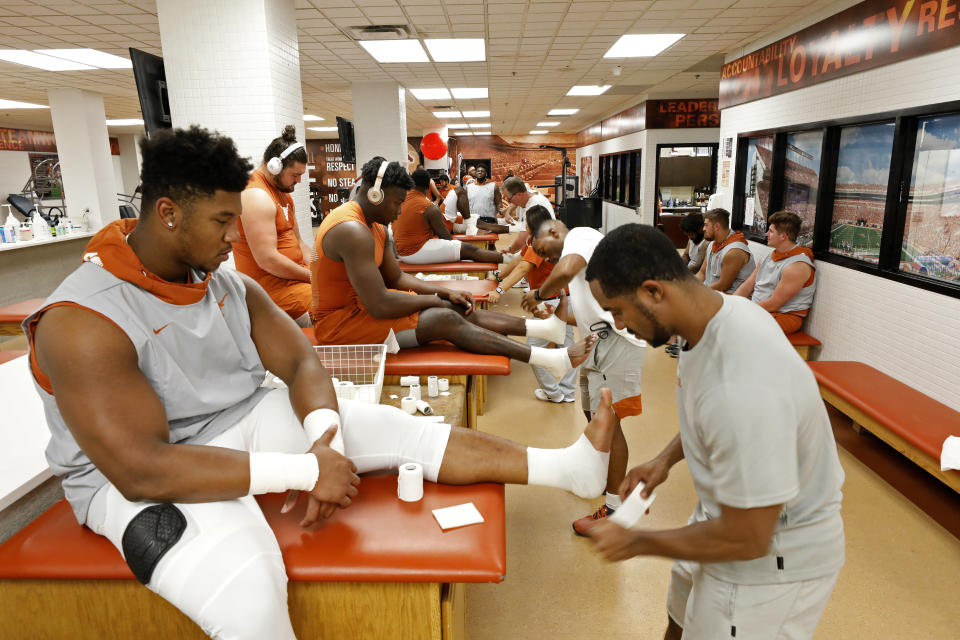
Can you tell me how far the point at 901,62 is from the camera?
398 centimetres

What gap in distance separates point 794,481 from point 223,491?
4.31 feet

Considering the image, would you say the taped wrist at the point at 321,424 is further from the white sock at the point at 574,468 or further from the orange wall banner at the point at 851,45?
the orange wall banner at the point at 851,45

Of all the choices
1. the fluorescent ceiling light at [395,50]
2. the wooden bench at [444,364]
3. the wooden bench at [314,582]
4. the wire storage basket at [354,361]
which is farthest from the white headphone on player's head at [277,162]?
the fluorescent ceiling light at [395,50]

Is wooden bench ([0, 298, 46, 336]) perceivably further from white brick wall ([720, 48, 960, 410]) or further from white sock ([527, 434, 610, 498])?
white brick wall ([720, 48, 960, 410])

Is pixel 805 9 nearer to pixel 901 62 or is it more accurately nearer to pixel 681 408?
pixel 901 62

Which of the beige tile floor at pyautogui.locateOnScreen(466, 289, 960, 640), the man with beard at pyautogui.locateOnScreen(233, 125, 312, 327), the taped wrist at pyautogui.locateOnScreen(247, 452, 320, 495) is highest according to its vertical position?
the man with beard at pyautogui.locateOnScreen(233, 125, 312, 327)

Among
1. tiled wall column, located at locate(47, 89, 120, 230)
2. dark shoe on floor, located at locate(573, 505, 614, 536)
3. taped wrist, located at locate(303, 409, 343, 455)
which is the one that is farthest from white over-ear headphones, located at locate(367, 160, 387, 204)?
tiled wall column, located at locate(47, 89, 120, 230)

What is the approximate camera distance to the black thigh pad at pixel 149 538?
1.44 m

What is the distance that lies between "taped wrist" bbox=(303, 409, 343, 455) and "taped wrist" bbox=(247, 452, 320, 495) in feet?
0.50

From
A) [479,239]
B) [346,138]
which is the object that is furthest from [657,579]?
[346,138]

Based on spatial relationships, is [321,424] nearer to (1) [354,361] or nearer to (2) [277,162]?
(1) [354,361]

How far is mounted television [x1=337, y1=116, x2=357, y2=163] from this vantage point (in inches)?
309

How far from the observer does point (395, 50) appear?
727 centimetres

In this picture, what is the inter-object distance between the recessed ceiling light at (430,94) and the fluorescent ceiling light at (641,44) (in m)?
4.01
